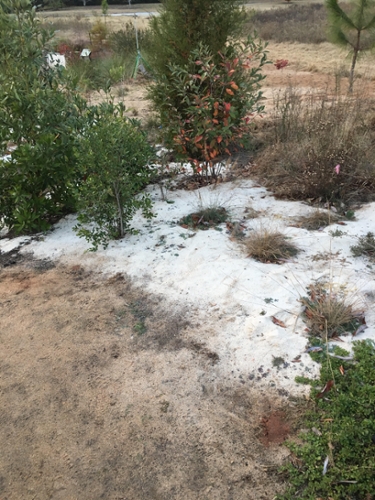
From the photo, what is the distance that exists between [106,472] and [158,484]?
27 cm

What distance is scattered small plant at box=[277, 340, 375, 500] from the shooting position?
1950mm

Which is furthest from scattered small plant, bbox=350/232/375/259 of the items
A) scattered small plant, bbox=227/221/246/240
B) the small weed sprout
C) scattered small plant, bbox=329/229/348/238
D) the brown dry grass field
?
the brown dry grass field

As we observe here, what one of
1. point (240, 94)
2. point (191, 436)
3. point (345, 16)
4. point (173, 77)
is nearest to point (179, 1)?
point (173, 77)

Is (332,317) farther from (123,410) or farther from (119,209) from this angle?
(119,209)

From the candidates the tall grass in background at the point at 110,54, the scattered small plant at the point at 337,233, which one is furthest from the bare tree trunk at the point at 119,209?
the tall grass in background at the point at 110,54

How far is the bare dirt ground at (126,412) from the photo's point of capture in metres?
2.08

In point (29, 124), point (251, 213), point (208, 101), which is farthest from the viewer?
point (208, 101)

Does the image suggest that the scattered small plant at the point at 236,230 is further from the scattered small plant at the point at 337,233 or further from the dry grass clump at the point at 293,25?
the dry grass clump at the point at 293,25

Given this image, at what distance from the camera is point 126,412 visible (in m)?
2.42

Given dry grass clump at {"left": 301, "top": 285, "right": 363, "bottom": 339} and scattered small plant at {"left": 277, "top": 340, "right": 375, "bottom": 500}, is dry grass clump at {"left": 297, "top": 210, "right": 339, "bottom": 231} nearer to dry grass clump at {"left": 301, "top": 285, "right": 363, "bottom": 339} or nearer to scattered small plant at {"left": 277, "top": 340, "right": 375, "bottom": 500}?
dry grass clump at {"left": 301, "top": 285, "right": 363, "bottom": 339}

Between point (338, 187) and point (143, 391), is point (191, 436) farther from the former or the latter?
point (338, 187)

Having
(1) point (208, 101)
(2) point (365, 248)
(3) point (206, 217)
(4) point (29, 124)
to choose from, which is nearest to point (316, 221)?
(2) point (365, 248)

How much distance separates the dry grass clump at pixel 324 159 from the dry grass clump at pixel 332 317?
1.52m

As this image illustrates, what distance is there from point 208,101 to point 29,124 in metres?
1.84
